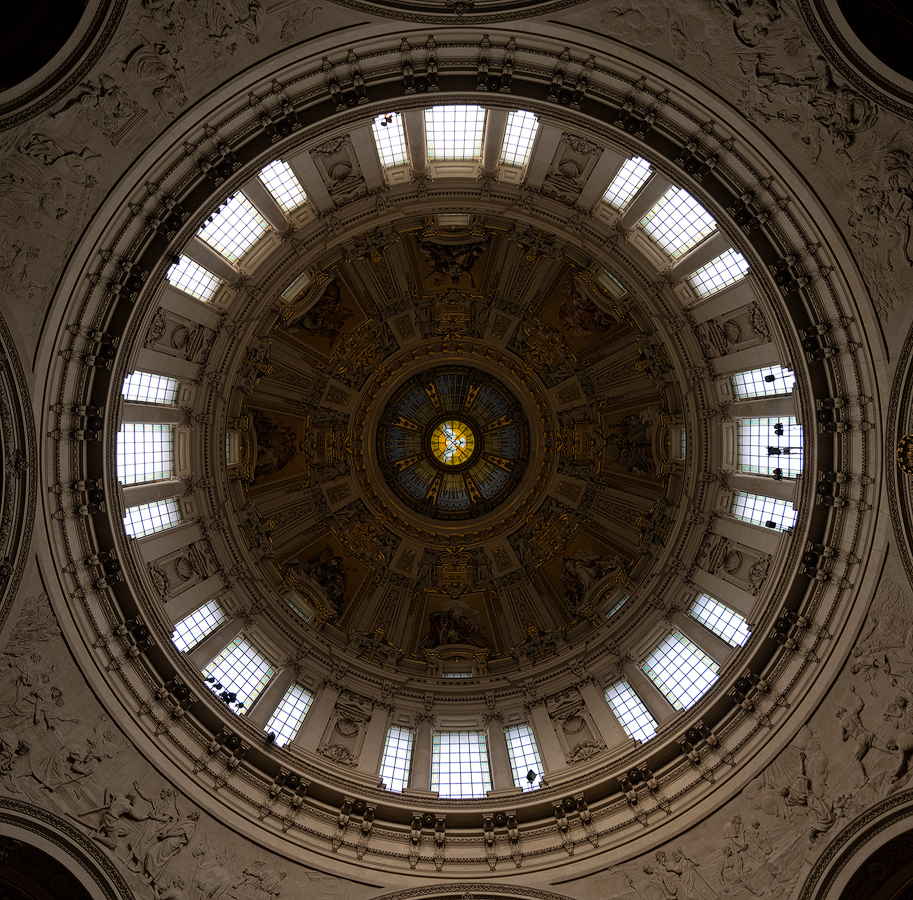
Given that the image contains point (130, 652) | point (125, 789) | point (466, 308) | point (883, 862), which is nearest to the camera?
point (883, 862)

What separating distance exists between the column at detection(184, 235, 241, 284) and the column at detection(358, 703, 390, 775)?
2008 cm

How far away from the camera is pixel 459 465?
3944cm

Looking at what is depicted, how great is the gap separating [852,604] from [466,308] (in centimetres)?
2327

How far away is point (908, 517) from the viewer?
18.7 m

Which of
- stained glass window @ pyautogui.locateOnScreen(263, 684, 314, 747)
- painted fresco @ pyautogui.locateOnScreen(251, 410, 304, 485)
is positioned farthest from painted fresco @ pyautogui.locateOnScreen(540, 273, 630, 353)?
stained glass window @ pyautogui.locateOnScreen(263, 684, 314, 747)

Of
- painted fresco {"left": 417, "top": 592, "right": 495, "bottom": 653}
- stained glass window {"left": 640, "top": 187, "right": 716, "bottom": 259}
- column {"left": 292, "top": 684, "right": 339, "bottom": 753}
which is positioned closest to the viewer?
stained glass window {"left": 640, "top": 187, "right": 716, "bottom": 259}

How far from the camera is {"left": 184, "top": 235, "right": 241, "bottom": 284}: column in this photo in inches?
976

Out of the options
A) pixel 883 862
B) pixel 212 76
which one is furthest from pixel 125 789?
pixel 883 862

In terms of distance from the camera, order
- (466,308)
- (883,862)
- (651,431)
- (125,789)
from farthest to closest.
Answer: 1. (466,308)
2. (651,431)
3. (125,789)
4. (883,862)

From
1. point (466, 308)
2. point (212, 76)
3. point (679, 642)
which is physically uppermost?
point (466, 308)

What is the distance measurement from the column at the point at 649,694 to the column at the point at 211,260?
80.1ft

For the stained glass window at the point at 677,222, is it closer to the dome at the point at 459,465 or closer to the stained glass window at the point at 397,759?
the dome at the point at 459,465

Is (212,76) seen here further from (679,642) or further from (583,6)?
(679,642)

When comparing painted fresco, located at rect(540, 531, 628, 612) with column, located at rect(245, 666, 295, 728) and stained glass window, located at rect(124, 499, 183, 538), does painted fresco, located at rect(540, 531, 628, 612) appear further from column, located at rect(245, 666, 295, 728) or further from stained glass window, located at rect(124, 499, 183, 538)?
stained glass window, located at rect(124, 499, 183, 538)
